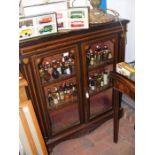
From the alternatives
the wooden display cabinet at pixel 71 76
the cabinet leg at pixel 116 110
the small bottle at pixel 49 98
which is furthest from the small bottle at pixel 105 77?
the small bottle at pixel 49 98

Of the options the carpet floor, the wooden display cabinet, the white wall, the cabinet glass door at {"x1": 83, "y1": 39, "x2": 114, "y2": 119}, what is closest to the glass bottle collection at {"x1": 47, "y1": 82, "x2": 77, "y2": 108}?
the wooden display cabinet

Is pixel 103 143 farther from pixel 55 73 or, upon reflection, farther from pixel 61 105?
pixel 55 73

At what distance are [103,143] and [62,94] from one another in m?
0.73

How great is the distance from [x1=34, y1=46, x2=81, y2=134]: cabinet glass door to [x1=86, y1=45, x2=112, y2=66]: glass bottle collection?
0.70ft

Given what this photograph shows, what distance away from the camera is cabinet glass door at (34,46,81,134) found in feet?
5.49

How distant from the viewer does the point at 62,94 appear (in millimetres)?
1887

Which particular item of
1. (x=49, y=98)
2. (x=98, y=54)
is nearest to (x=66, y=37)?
(x=98, y=54)

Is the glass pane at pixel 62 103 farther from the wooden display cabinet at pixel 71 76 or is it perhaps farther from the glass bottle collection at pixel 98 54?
the glass bottle collection at pixel 98 54

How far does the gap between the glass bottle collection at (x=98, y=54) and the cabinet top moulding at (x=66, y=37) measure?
0.28 metres

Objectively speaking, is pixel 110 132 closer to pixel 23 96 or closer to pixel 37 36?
pixel 23 96

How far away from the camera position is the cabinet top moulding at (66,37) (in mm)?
1390

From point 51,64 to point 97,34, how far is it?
1.70ft
